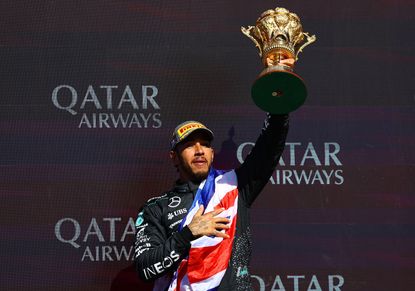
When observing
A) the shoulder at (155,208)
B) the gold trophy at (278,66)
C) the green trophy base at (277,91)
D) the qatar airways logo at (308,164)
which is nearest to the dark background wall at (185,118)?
the qatar airways logo at (308,164)

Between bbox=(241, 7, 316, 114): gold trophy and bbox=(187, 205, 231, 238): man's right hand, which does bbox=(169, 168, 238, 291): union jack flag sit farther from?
bbox=(241, 7, 316, 114): gold trophy

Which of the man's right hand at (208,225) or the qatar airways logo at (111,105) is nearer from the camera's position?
the man's right hand at (208,225)

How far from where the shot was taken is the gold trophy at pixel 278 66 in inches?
128

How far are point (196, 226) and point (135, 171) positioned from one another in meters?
0.97

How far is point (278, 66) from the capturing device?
3.28 m

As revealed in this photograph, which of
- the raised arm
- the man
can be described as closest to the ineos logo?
the man

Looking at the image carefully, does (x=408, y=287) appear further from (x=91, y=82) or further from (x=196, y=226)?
(x=91, y=82)

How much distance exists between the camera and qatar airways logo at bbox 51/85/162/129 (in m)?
4.13

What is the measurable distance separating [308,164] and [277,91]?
88 centimetres

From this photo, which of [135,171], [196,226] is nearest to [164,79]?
[135,171]

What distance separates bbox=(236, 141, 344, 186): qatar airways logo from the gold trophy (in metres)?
0.71

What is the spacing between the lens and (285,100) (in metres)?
3.29

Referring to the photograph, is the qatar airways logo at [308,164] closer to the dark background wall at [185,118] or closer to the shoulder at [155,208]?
the dark background wall at [185,118]

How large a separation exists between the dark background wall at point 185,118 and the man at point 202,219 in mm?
524
